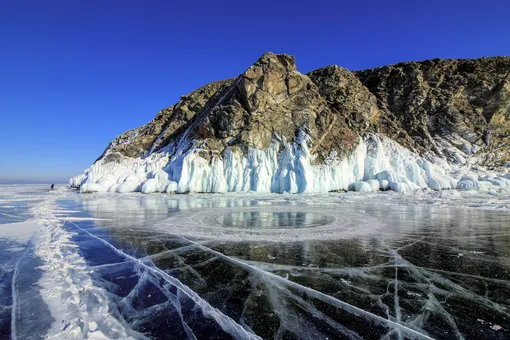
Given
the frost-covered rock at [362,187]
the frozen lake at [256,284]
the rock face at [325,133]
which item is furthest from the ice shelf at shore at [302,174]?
the frozen lake at [256,284]

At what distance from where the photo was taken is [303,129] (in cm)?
3294

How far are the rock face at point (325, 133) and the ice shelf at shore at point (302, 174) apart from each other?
12 centimetres

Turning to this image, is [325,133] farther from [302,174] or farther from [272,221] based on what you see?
[272,221]

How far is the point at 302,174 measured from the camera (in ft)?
95.3

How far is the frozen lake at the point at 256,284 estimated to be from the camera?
11.7ft

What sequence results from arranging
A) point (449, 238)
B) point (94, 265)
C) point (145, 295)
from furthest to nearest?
1. point (449, 238)
2. point (94, 265)
3. point (145, 295)

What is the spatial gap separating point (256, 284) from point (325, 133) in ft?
99.0

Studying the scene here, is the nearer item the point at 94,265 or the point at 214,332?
the point at 214,332

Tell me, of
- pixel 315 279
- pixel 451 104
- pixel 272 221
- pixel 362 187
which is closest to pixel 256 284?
pixel 315 279

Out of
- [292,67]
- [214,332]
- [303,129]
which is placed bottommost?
[214,332]

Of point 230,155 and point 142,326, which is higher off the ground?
point 230,155

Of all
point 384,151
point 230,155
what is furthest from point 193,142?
point 384,151

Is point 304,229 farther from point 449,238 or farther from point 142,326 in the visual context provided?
point 142,326

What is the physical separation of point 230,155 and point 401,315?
92.5 feet
